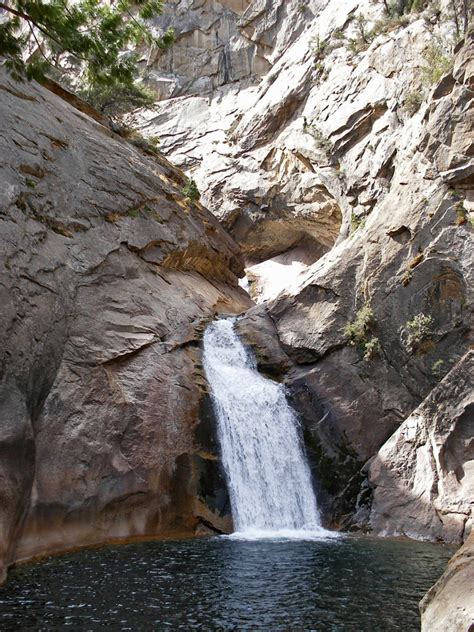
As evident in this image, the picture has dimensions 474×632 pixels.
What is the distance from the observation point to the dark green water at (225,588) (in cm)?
816

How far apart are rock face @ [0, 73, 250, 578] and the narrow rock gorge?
6 cm

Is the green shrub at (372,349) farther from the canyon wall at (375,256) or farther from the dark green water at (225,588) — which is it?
the dark green water at (225,588)

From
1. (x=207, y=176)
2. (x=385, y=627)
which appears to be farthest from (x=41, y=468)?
(x=207, y=176)

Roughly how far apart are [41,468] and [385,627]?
8561 mm

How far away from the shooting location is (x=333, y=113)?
99.2 ft

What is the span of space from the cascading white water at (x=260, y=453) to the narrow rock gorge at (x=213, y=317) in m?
0.49

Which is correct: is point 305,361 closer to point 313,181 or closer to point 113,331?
point 113,331

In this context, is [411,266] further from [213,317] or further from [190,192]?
[190,192]

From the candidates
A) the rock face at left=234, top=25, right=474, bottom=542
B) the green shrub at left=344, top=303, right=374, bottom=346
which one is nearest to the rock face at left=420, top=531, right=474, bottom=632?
the rock face at left=234, top=25, right=474, bottom=542

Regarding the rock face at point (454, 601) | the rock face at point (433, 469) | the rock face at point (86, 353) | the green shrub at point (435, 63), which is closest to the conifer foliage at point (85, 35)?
the rock face at point (86, 353)

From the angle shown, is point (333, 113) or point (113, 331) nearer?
point (113, 331)

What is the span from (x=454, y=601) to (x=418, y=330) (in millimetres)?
13280

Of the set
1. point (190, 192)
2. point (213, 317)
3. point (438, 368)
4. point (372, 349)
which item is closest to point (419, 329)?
point (438, 368)

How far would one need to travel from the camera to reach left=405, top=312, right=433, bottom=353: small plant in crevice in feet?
61.3
